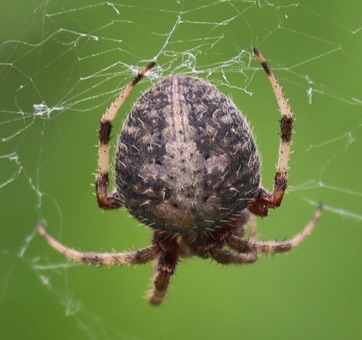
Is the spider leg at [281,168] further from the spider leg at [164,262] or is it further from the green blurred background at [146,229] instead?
the green blurred background at [146,229]

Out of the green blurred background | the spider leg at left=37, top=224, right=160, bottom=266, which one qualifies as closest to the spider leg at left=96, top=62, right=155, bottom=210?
the spider leg at left=37, top=224, right=160, bottom=266

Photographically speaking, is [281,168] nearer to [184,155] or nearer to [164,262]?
[184,155]

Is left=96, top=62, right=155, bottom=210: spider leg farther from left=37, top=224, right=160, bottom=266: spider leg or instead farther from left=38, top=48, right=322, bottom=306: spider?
left=37, top=224, right=160, bottom=266: spider leg

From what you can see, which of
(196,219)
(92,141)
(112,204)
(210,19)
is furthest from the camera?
(92,141)

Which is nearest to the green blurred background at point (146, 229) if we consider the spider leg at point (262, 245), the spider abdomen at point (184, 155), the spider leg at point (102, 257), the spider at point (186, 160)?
the spider leg at point (262, 245)

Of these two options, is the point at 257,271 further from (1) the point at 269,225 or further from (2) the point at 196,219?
(2) the point at 196,219

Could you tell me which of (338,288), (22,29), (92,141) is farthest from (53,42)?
(338,288)

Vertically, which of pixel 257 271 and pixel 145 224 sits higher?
pixel 145 224
